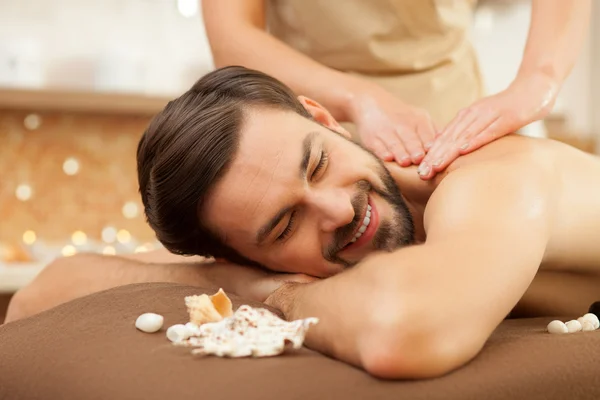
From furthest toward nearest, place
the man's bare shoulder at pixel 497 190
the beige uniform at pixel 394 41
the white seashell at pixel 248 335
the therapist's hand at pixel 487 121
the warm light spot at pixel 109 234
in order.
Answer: the warm light spot at pixel 109 234 → the beige uniform at pixel 394 41 → the therapist's hand at pixel 487 121 → the man's bare shoulder at pixel 497 190 → the white seashell at pixel 248 335

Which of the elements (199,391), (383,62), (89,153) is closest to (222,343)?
(199,391)

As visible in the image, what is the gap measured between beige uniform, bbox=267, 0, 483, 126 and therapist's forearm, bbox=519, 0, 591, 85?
0.35 m

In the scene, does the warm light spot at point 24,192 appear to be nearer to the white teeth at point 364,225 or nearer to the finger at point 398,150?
the finger at point 398,150

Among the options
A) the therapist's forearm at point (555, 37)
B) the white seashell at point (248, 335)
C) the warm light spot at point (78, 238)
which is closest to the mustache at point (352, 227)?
the white seashell at point (248, 335)

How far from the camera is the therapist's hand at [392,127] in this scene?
1.63m

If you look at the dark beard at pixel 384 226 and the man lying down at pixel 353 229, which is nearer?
the man lying down at pixel 353 229

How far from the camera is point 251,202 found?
146 cm

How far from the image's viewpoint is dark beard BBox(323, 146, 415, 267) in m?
1.44

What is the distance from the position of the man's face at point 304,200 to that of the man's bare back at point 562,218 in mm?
135

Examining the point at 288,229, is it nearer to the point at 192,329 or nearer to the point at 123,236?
the point at 192,329

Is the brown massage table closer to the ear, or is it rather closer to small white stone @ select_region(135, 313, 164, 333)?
small white stone @ select_region(135, 313, 164, 333)

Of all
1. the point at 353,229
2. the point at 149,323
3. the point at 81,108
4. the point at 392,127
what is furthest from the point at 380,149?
the point at 81,108

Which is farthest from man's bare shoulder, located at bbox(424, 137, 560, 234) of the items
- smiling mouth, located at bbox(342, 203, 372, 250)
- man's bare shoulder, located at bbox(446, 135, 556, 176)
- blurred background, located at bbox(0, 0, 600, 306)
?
blurred background, located at bbox(0, 0, 600, 306)

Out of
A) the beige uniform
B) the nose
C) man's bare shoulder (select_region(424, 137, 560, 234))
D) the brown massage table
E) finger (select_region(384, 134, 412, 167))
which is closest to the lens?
the brown massage table
